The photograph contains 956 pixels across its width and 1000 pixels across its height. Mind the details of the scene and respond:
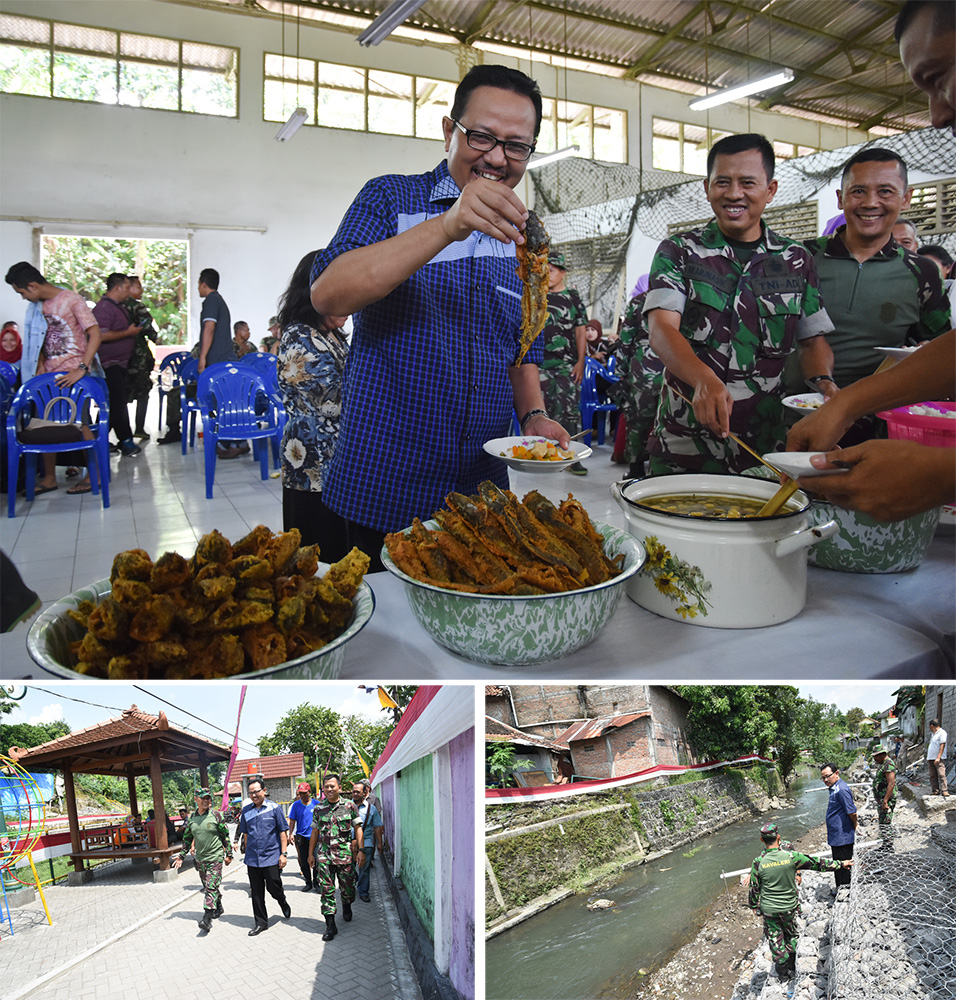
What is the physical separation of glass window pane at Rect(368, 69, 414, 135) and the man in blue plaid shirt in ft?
0.23

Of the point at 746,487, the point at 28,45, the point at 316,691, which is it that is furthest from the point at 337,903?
the point at 28,45

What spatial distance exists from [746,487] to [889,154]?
25.1 inches

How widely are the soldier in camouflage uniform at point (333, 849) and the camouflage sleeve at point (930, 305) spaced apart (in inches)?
53.3

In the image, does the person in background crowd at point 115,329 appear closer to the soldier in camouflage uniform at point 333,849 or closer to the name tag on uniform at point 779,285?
the soldier in camouflage uniform at point 333,849

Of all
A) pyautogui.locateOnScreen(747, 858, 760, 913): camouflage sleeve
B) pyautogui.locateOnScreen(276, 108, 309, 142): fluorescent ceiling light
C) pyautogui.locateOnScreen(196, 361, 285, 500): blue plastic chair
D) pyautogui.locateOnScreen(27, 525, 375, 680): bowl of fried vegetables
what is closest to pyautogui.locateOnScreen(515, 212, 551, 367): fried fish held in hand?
pyautogui.locateOnScreen(276, 108, 309, 142): fluorescent ceiling light

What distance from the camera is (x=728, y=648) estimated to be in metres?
1.03

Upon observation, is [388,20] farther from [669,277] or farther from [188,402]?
[188,402]

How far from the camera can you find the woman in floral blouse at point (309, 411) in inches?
63.1

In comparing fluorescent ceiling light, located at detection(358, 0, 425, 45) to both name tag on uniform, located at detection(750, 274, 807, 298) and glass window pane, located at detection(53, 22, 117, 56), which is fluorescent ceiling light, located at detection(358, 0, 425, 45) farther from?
name tag on uniform, located at detection(750, 274, 807, 298)

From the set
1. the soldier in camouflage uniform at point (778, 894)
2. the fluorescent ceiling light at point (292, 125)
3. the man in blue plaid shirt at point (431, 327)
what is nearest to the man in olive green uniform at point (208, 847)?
the man in blue plaid shirt at point (431, 327)

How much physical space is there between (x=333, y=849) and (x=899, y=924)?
3.11ft

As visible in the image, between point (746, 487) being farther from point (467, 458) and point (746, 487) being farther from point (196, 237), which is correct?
point (196, 237)

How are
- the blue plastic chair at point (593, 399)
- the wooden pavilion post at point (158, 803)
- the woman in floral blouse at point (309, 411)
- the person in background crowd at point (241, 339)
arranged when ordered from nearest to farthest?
the wooden pavilion post at point (158, 803), the person in background crowd at point (241, 339), the woman in floral blouse at point (309, 411), the blue plastic chair at point (593, 399)

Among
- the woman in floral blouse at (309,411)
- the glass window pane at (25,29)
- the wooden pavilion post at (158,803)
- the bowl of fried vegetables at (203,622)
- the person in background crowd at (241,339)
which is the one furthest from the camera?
the woman in floral blouse at (309,411)
